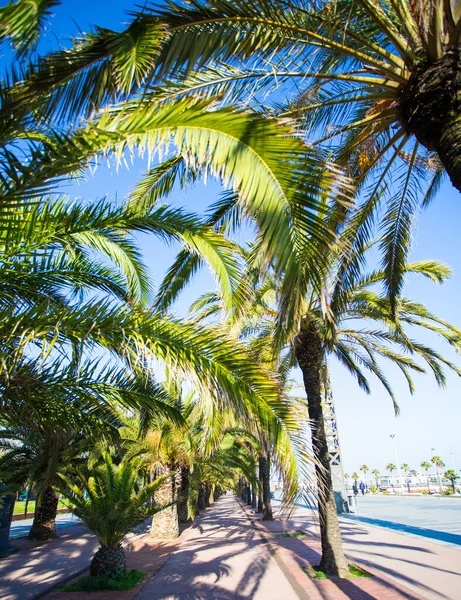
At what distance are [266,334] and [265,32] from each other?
28.9 ft

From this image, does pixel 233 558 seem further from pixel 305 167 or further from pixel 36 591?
pixel 305 167

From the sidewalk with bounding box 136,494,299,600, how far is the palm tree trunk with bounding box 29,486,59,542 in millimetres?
5960

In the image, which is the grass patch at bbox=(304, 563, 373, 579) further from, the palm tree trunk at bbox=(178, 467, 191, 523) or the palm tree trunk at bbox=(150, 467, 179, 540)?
the palm tree trunk at bbox=(178, 467, 191, 523)

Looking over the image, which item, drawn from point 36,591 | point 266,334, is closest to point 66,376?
point 36,591

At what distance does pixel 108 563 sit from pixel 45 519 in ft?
31.8

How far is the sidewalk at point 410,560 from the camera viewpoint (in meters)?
7.11

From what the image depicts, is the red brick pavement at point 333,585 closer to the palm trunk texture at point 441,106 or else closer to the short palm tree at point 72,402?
the short palm tree at point 72,402

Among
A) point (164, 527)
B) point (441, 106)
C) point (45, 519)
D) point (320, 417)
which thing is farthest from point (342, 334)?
point (45, 519)

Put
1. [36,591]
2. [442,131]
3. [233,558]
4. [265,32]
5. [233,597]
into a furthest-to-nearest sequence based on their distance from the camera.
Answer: [233,558] < [36,591] < [233,597] < [265,32] < [442,131]

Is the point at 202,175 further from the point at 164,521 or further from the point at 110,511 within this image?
the point at 164,521

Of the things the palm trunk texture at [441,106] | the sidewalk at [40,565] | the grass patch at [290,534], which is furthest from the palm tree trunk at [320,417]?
the grass patch at [290,534]

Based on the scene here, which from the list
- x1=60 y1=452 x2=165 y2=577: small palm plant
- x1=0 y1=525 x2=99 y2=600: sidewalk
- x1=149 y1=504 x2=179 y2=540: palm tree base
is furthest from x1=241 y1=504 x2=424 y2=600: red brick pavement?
x1=149 y1=504 x2=179 y2=540: palm tree base

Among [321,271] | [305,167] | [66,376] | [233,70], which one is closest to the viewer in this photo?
[305,167]

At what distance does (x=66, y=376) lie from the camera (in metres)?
4.85
